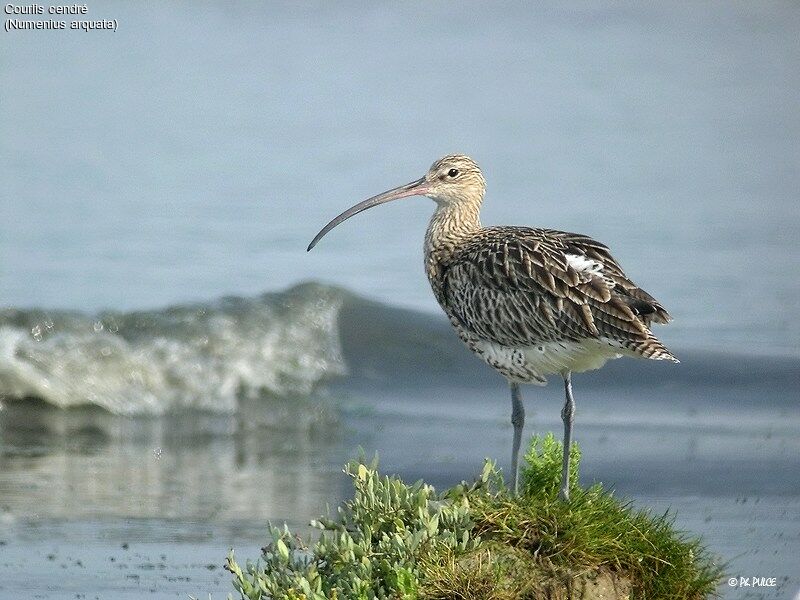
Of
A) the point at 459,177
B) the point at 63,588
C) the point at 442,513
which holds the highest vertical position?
the point at 459,177

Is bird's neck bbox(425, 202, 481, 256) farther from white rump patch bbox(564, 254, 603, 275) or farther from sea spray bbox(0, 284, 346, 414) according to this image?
sea spray bbox(0, 284, 346, 414)

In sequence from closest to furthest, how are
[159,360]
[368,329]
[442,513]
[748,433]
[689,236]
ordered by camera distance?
[442,513], [748,433], [159,360], [368,329], [689,236]

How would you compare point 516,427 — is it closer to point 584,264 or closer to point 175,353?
point 584,264

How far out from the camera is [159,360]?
15.8m

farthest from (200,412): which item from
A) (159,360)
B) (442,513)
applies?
(442,513)

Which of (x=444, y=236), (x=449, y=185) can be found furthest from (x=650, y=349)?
(x=449, y=185)

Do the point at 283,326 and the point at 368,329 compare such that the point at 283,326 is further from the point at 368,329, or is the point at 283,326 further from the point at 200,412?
the point at 200,412

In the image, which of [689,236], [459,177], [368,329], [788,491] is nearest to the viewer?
[459,177]

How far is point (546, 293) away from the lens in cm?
864

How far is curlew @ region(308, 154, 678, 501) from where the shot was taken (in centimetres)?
838

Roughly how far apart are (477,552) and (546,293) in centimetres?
184

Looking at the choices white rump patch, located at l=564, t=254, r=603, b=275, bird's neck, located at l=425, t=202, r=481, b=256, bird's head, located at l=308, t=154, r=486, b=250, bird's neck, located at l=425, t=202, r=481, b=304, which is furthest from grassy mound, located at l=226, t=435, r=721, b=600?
bird's head, located at l=308, t=154, r=486, b=250

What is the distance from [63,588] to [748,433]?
648 cm

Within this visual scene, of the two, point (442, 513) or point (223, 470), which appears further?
point (223, 470)
